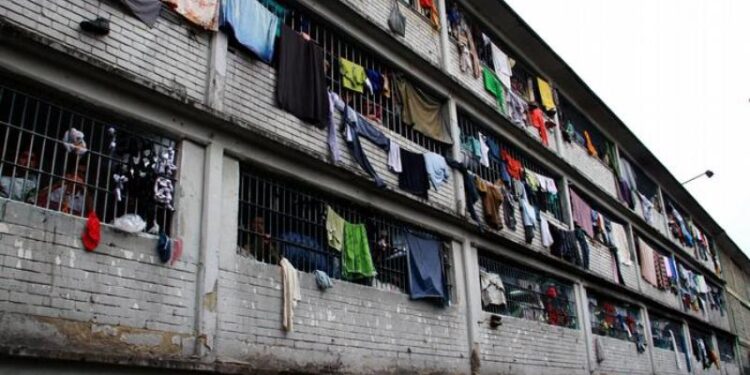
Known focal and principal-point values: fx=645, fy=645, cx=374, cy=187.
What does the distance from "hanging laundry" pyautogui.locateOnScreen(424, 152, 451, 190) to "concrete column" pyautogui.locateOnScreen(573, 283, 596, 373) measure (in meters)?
6.15

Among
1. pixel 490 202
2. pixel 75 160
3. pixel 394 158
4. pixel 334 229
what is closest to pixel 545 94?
pixel 490 202

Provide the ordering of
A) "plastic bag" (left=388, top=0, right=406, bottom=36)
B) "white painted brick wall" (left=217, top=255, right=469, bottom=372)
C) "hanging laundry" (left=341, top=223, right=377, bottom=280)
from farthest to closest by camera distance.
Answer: "plastic bag" (left=388, top=0, right=406, bottom=36), "hanging laundry" (left=341, top=223, right=377, bottom=280), "white painted brick wall" (left=217, top=255, right=469, bottom=372)

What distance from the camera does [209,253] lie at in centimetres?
757

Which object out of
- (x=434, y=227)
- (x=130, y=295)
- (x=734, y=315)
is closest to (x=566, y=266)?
(x=434, y=227)

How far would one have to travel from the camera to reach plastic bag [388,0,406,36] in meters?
12.4

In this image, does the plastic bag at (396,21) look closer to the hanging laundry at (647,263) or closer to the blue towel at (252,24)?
the blue towel at (252,24)

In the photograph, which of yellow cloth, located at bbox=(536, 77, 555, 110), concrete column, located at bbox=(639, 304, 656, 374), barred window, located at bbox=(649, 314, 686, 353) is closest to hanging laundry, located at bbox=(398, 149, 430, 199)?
yellow cloth, located at bbox=(536, 77, 555, 110)

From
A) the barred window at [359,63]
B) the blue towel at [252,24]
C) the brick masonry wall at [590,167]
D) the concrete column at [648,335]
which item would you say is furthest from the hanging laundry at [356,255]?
the concrete column at [648,335]

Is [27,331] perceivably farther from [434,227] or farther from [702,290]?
[702,290]

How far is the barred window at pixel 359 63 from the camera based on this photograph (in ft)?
34.6

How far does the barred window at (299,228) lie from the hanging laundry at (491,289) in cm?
→ 257

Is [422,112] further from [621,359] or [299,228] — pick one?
[621,359]

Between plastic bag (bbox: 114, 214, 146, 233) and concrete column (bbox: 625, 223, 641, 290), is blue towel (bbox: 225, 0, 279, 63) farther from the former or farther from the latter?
concrete column (bbox: 625, 223, 641, 290)

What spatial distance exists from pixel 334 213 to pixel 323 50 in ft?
9.05
